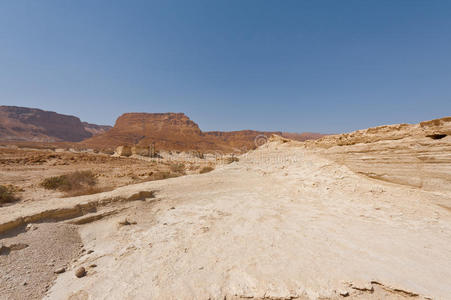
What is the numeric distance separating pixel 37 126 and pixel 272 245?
112 m

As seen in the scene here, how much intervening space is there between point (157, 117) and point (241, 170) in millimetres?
80247

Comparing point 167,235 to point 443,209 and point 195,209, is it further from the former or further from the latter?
point 443,209

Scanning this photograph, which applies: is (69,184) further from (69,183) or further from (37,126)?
(37,126)

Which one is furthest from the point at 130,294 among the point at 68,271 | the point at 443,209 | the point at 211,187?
the point at 443,209

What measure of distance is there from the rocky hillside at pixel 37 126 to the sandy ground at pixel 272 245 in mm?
90769

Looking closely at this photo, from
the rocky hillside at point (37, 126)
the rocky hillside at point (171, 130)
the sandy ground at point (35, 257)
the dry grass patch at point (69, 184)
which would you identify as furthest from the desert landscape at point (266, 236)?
the rocky hillside at point (37, 126)

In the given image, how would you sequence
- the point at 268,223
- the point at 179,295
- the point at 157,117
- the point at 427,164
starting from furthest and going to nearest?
1. the point at 157,117
2. the point at 427,164
3. the point at 268,223
4. the point at 179,295

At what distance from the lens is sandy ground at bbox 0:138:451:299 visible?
208 cm

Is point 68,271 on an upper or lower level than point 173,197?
lower

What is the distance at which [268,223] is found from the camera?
3775mm

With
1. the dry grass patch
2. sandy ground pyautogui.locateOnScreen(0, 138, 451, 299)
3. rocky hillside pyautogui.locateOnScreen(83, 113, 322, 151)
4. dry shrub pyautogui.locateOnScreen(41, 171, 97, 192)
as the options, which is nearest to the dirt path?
sandy ground pyautogui.locateOnScreen(0, 138, 451, 299)

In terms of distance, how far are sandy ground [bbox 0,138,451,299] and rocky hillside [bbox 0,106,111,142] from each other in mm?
90769

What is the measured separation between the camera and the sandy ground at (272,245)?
2.08 m

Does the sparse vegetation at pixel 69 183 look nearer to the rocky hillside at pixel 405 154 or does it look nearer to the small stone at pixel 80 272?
the small stone at pixel 80 272
